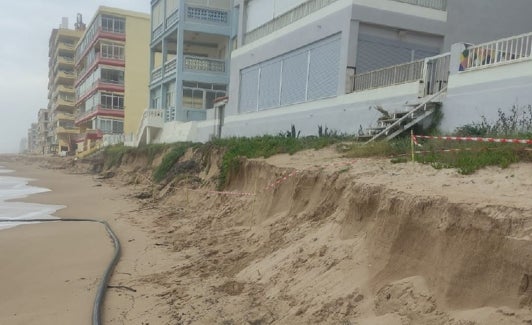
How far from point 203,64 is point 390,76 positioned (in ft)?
61.0

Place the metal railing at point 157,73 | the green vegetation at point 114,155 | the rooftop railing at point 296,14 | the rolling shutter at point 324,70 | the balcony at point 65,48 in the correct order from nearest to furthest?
the rolling shutter at point 324,70
the rooftop railing at point 296,14
the metal railing at point 157,73
the green vegetation at point 114,155
the balcony at point 65,48

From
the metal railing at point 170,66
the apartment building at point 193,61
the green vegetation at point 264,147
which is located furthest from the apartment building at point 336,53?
the metal railing at point 170,66

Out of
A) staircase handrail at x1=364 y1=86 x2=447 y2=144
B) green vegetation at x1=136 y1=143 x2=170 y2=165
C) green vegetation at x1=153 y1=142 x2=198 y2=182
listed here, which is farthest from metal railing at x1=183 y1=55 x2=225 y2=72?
staircase handrail at x1=364 y1=86 x2=447 y2=144

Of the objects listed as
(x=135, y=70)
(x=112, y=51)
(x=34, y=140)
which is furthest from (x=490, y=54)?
(x=34, y=140)

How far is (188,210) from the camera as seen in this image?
15.5 meters

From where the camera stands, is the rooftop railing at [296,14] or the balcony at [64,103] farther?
the balcony at [64,103]

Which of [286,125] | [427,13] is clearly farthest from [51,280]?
[427,13]

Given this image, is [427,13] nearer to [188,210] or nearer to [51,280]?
[188,210]

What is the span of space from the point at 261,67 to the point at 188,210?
878 centimetres

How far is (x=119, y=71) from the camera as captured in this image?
2101 inches

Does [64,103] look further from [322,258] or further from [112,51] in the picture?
[322,258]

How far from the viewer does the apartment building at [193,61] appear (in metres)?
29.0

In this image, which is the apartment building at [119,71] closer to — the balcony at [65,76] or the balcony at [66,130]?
the balcony at [66,130]

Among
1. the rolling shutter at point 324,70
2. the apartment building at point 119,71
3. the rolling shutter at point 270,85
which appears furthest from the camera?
the apartment building at point 119,71
